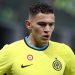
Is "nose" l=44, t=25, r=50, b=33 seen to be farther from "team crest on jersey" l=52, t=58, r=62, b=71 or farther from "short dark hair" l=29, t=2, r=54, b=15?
"team crest on jersey" l=52, t=58, r=62, b=71

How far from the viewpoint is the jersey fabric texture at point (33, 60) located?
136 inches

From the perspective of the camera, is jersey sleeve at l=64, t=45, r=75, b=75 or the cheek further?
jersey sleeve at l=64, t=45, r=75, b=75

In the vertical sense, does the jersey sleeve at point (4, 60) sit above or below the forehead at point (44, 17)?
below

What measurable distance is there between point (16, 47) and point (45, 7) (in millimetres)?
432

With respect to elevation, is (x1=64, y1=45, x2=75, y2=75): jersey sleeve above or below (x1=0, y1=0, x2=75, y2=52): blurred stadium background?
above

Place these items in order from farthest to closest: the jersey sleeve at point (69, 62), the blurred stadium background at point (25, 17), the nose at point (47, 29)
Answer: the blurred stadium background at point (25, 17)
the jersey sleeve at point (69, 62)
the nose at point (47, 29)

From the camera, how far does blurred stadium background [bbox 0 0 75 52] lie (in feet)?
21.6

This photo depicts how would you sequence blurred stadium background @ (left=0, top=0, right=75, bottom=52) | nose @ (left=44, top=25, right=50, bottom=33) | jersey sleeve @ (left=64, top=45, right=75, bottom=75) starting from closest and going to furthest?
nose @ (left=44, top=25, right=50, bottom=33)
jersey sleeve @ (left=64, top=45, right=75, bottom=75)
blurred stadium background @ (left=0, top=0, right=75, bottom=52)

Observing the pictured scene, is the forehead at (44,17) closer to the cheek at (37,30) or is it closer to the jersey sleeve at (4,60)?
the cheek at (37,30)

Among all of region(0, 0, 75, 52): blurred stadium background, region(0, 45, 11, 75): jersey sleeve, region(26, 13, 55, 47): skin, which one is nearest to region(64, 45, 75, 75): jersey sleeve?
region(26, 13, 55, 47): skin

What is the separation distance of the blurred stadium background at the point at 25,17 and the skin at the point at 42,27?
2.95 m

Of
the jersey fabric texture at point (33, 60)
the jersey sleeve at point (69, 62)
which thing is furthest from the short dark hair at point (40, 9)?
the jersey sleeve at point (69, 62)

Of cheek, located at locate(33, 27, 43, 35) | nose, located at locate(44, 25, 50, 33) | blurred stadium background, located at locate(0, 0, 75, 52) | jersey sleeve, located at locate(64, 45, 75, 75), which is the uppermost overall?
nose, located at locate(44, 25, 50, 33)

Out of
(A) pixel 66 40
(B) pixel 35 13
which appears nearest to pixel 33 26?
(B) pixel 35 13
